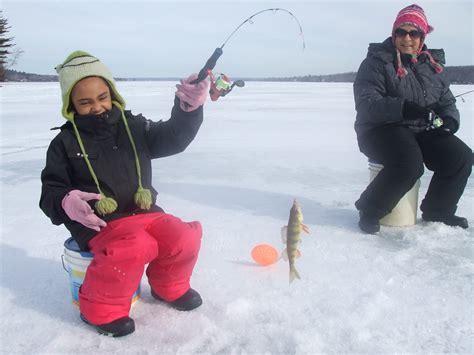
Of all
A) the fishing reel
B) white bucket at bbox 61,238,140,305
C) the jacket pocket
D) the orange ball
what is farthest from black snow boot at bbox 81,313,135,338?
the fishing reel

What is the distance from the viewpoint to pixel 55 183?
2.38 m

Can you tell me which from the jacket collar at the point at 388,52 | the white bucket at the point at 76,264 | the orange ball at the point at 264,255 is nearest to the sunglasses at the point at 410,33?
the jacket collar at the point at 388,52

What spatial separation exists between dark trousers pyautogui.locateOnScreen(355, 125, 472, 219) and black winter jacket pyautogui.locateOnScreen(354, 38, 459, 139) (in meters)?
0.16

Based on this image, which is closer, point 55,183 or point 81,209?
point 81,209

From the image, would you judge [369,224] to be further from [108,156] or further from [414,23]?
[108,156]

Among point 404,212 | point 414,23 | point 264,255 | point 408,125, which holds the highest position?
point 414,23

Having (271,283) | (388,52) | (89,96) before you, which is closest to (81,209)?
(89,96)

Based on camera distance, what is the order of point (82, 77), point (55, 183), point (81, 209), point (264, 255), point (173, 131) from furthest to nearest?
1. point (264, 255)
2. point (173, 131)
3. point (82, 77)
4. point (55, 183)
5. point (81, 209)

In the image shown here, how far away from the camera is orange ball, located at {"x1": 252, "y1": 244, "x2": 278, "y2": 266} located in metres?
2.93

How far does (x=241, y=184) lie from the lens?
5035 mm

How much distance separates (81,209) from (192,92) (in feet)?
2.82

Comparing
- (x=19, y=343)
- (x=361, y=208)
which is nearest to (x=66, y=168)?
(x=19, y=343)

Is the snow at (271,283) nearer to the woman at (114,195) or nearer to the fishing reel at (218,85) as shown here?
the woman at (114,195)

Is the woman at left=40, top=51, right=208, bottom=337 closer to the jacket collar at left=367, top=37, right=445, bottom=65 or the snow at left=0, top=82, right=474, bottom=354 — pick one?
the snow at left=0, top=82, right=474, bottom=354
